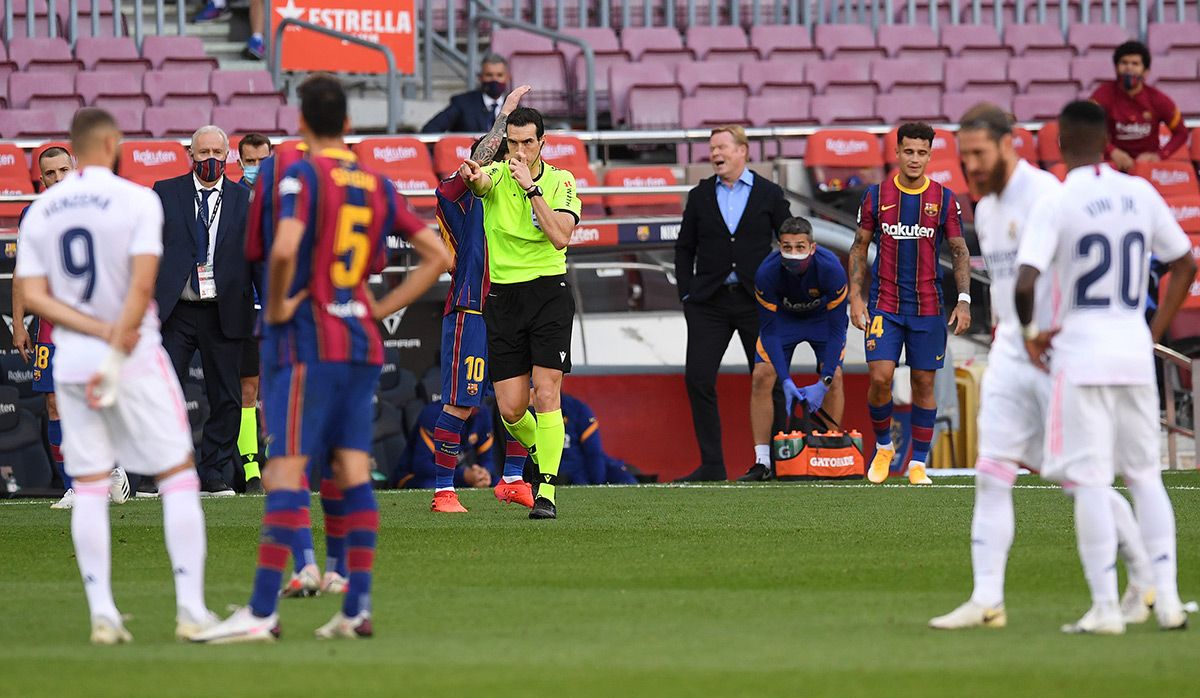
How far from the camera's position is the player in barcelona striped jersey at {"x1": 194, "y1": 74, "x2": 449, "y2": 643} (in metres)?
5.96

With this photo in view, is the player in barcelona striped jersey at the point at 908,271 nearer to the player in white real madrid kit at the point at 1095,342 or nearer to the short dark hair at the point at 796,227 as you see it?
the short dark hair at the point at 796,227

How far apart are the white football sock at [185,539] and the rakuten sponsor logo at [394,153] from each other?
11217mm

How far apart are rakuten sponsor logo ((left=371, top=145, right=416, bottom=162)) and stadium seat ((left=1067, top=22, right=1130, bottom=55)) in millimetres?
9904

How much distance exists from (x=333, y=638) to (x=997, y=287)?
258 cm

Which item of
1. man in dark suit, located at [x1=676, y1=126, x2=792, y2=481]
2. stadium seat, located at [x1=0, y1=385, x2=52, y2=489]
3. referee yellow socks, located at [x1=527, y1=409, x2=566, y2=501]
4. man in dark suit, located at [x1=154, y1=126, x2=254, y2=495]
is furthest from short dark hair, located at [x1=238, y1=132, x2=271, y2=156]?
man in dark suit, located at [x1=676, y1=126, x2=792, y2=481]

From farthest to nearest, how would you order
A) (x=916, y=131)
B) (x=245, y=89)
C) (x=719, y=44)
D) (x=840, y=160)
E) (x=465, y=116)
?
(x=719, y=44) → (x=245, y=89) → (x=465, y=116) → (x=840, y=160) → (x=916, y=131)

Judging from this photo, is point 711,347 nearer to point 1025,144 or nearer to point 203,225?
point 203,225

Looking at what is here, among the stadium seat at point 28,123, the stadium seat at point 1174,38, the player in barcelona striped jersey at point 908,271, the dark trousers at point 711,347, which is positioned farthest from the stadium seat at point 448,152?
the stadium seat at point 1174,38

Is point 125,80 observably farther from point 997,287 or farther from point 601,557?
point 997,287

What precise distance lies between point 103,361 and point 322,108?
Result: 110cm

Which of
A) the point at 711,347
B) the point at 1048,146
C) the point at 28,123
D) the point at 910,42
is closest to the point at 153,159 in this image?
the point at 28,123

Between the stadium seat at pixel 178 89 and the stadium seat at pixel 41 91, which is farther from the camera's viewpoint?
the stadium seat at pixel 178 89

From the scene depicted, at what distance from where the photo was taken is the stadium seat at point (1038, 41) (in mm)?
22875

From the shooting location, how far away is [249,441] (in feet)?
40.9
